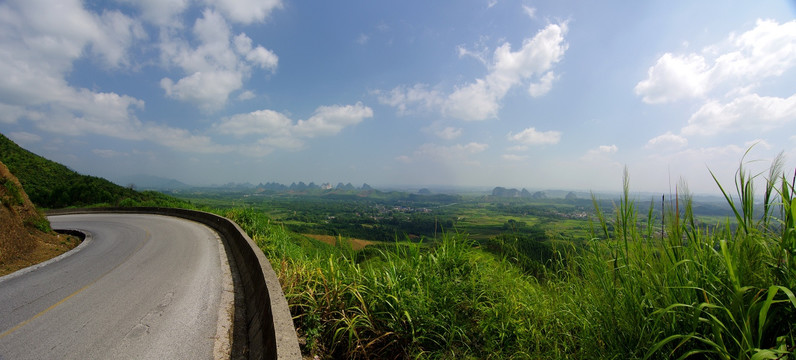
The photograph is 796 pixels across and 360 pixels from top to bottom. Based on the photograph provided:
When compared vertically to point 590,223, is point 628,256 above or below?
below

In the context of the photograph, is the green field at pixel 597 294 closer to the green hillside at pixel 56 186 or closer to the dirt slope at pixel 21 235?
the dirt slope at pixel 21 235

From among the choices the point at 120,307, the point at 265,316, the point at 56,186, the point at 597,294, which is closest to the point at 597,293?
the point at 597,294

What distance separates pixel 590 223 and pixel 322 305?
349 centimetres

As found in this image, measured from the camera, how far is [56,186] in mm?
28422

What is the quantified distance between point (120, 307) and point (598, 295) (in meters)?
7.01

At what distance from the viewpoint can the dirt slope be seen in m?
8.39

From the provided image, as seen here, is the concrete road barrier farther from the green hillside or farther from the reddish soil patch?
the green hillside

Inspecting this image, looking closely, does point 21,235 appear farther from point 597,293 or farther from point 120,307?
point 597,293

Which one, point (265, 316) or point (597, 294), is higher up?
point (597, 294)

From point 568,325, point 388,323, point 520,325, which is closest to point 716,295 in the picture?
point 568,325

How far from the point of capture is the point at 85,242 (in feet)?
39.1

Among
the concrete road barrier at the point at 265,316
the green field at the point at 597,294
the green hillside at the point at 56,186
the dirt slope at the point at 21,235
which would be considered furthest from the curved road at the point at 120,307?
the green hillside at the point at 56,186

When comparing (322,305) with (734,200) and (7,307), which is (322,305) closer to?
(734,200)

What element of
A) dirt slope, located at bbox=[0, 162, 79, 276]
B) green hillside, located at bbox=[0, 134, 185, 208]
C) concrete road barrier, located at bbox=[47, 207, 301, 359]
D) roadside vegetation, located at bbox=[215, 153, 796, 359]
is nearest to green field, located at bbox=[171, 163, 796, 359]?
roadside vegetation, located at bbox=[215, 153, 796, 359]
